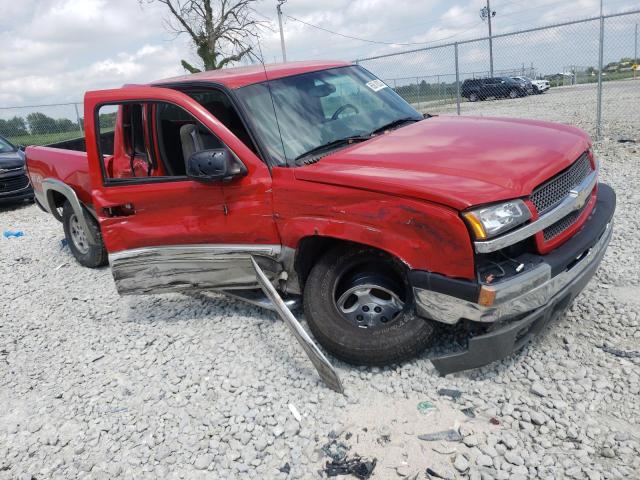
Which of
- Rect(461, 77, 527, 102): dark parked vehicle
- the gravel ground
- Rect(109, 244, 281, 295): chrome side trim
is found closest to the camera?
the gravel ground

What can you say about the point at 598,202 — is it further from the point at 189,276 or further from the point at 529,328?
the point at 189,276

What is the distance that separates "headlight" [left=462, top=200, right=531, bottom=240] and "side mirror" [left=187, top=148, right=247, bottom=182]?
1515 millimetres

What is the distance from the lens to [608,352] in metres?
3.27

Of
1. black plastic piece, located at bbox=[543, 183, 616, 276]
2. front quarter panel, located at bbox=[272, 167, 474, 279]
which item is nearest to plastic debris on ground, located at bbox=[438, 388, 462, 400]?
front quarter panel, located at bbox=[272, 167, 474, 279]

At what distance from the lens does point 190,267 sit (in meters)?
4.07

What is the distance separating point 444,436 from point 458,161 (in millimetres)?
1482

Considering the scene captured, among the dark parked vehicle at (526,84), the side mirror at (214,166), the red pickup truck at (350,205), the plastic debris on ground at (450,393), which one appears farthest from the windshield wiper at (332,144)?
the dark parked vehicle at (526,84)

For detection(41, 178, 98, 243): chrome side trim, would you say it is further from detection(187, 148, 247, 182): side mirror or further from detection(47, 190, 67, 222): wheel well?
detection(187, 148, 247, 182): side mirror

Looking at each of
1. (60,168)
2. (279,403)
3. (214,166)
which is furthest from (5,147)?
(279,403)

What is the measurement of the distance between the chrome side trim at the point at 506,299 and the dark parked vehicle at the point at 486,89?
16.9 metres

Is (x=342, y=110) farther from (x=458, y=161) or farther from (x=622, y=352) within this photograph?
(x=622, y=352)

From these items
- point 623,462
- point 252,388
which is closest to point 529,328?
point 623,462

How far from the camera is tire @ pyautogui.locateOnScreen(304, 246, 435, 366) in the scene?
315 cm

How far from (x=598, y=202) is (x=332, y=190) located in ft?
6.36
